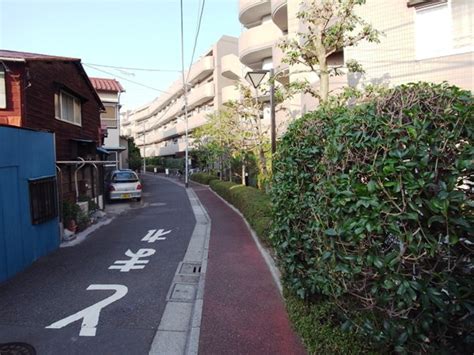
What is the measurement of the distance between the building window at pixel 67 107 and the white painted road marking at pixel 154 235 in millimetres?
4765

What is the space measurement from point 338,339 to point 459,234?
158 cm

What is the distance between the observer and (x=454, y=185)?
2070mm

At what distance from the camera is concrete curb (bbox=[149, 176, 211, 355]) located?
391cm

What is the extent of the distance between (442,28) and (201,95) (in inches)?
→ 1188

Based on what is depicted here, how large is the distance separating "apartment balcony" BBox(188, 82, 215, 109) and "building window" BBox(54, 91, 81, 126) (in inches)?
922

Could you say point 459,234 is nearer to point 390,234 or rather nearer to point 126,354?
point 390,234

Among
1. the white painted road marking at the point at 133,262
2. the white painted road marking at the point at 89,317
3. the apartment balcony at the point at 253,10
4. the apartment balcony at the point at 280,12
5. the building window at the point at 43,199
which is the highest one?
the apartment balcony at the point at 253,10

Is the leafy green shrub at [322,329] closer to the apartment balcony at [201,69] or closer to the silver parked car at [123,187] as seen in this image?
the silver parked car at [123,187]

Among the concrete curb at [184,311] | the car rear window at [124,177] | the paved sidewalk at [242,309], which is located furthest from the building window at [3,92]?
the car rear window at [124,177]

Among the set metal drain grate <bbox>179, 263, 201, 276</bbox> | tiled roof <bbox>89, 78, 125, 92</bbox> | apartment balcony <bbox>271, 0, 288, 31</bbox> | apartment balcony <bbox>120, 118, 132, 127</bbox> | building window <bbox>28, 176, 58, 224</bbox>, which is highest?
apartment balcony <bbox>120, 118, 132, 127</bbox>

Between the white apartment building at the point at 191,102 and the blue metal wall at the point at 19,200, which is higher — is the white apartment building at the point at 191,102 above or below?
above

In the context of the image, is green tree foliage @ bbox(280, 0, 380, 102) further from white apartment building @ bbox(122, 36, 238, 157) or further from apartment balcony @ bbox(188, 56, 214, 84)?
apartment balcony @ bbox(188, 56, 214, 84)

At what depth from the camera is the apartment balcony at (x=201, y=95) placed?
3584 cm

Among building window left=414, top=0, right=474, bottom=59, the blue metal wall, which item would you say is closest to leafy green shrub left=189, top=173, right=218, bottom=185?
building window left=414, top=0, right=474, bottom=59
